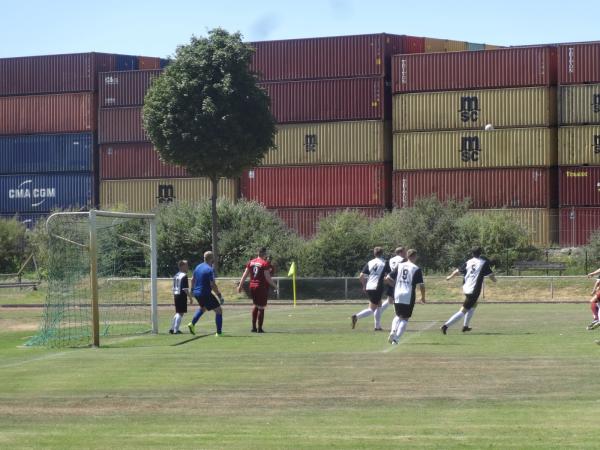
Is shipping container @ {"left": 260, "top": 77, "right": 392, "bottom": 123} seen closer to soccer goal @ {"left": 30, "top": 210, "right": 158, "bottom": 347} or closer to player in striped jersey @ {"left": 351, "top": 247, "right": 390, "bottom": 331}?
soccer goal @ {"left": 30, "top": 210, "right": 158, "bottom": 347}

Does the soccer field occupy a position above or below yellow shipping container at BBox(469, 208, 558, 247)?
below

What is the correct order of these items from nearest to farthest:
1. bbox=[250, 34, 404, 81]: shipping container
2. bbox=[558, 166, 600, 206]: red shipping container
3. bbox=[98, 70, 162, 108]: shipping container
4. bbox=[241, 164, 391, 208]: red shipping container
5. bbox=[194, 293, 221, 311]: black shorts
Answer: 1. bbox=[194, 293, 221, 311]: black shorts
2. bbox=[558, 166, 600, 206]: red shipping container
3. bbox=[241, 164, 391, 208]: red shipping container
4. bbox=[250, 34, 404, 81]: shipping container
5. bbox=[98, 70, 162, 108]: shipping container

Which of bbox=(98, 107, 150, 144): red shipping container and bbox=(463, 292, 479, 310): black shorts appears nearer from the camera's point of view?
bbox=(463, 292, 479, 310): black shorts

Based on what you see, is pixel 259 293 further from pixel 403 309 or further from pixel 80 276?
pixel 403 309

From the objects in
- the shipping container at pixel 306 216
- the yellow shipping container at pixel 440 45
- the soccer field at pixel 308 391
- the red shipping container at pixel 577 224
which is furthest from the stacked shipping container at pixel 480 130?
the soccer field at pixel 308 391

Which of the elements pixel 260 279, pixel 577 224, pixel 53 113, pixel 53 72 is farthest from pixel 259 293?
pixel 53 72

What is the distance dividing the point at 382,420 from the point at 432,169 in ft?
170

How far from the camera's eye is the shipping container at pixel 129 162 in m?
71.0

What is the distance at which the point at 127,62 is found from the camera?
250ft

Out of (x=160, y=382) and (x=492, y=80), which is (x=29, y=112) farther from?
(x=160, y=382)

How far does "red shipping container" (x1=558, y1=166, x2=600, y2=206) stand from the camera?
200 feet

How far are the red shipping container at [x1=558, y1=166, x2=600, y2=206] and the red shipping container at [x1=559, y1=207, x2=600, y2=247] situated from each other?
0.41m

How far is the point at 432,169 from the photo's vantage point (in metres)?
63.9

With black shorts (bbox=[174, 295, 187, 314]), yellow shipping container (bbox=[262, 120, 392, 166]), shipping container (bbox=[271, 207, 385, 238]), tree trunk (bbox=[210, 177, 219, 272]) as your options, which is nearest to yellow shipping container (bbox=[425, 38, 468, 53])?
yellow shipping container (bbox=[262, 120, 392, 166])
